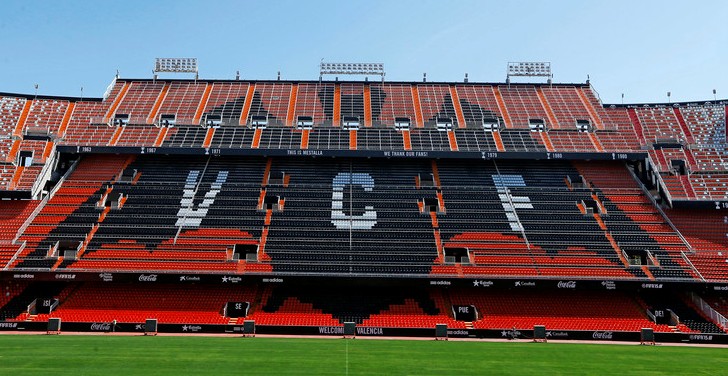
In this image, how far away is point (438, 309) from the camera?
29922mm

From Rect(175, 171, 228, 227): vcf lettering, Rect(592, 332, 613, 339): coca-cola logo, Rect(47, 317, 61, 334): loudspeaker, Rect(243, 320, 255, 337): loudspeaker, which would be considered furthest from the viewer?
Rect(175, 171, 228, 227): vcf lettering

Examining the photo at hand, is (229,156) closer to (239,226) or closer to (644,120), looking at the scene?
(239,226)

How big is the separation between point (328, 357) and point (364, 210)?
17.9 m

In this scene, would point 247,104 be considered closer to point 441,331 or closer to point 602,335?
point 441,331

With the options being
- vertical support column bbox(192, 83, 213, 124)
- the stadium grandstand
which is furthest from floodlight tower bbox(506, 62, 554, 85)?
vertical support column bbox(192, 83, 213, 124)

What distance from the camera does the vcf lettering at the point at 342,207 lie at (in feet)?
116

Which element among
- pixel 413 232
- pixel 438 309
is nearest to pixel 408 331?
pixel 438 309

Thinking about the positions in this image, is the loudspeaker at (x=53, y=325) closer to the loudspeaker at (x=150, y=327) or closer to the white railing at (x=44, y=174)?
the loudspeaker at (x=150, y=327)

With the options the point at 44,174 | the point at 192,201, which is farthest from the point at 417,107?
the point at 44,174

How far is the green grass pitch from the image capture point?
56.1 ft

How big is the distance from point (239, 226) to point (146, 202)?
7.32 meters

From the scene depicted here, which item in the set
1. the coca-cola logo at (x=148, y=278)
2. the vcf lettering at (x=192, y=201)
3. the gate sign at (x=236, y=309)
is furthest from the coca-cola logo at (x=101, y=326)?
the vcf lettering at (x=192, y=201)

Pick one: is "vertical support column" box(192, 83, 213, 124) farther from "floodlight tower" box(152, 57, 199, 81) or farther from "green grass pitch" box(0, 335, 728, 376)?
"green grass pitch" box(0, 335, 728, 376)

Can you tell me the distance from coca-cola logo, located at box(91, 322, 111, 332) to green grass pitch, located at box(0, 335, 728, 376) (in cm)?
209
